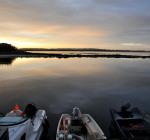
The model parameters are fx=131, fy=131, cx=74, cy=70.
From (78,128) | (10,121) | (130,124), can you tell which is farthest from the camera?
(130,124)

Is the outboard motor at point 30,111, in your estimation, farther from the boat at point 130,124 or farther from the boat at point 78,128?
the boat at point 130,124

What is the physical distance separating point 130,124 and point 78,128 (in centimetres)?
431

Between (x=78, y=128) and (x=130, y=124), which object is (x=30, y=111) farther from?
(x=130, y=124)

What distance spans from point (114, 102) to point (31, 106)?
34.7 feet

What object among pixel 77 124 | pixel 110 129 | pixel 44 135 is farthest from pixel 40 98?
pixel 110 129

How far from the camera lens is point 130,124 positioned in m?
10.6

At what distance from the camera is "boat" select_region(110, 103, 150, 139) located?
30.9 ft

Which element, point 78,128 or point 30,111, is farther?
point 30,111

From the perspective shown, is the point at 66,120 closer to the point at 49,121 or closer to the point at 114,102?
the point at 49,121

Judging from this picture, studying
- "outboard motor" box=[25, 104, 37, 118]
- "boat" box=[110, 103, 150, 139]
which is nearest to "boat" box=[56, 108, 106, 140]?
"boat" box=[110, 103, 150, 139]

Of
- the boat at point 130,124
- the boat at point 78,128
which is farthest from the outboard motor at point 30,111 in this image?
the boat at point 130,124

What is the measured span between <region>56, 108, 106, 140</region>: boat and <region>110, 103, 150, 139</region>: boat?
1.53 metres

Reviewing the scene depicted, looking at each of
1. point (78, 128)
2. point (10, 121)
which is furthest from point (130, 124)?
point (10, 121)

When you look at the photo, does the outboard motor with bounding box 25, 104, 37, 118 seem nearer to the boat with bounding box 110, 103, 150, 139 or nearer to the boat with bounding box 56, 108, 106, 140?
the boat with bounding box 56, 108, 106, 140
